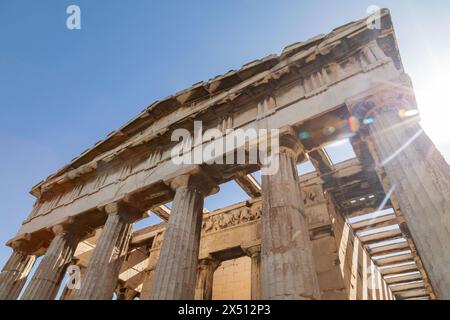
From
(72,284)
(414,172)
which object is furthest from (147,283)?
(414,172)

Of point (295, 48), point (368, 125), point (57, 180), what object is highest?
point (295, 48)

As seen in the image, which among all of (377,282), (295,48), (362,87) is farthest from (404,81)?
(377,282)

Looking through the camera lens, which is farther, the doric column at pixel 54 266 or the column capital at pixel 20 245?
the column capital at pixel 20 245

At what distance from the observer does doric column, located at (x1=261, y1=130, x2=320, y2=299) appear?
519cm

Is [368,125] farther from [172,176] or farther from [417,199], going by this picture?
[172,176]

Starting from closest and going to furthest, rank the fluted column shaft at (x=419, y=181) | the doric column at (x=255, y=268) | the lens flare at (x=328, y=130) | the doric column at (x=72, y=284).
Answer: the fluted column shaft at (x=419, y=181)
the lens flare at (x=328, y=130)
the doric column at (x=255, y=268)
the doric column at (x=72, y=284)

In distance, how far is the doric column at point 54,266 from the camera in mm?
9602

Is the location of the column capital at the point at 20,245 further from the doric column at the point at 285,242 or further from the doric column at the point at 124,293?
the doric column at the point at 285,242

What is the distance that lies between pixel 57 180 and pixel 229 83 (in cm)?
877

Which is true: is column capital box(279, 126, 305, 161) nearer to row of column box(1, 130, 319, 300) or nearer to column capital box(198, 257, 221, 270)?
row of column box(1, 130, 319, 300)

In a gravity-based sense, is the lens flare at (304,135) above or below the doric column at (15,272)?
above

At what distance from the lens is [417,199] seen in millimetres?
4996

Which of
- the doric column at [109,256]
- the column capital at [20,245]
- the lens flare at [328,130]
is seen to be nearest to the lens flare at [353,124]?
the lens flare at [328,130]

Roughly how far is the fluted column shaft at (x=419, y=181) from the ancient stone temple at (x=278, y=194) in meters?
0.02
